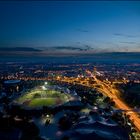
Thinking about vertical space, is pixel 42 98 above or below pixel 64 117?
below

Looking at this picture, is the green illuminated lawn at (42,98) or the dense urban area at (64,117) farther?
the green illuminated lawn at (42,98)

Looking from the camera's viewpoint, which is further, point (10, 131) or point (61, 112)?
point (61, 112)

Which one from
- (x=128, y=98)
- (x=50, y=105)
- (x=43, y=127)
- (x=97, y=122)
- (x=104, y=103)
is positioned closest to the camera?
(x=97, y=122)

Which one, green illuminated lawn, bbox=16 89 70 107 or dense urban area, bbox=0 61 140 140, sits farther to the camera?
green illuminated lawn, bbox=16 89 70 107

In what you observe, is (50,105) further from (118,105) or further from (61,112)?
(118,105)

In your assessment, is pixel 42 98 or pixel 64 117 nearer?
pixel 64 117

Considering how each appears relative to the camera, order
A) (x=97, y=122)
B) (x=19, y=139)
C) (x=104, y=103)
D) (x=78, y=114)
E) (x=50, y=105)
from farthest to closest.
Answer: (x=104, y=103) → (x=50, y=105) → (x=78, y=114) → (x=97, y=122) → (x=19, y=139)

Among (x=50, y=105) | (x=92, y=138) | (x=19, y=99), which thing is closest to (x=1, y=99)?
(x=19, y=99)

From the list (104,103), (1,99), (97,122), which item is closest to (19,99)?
(1,99)
